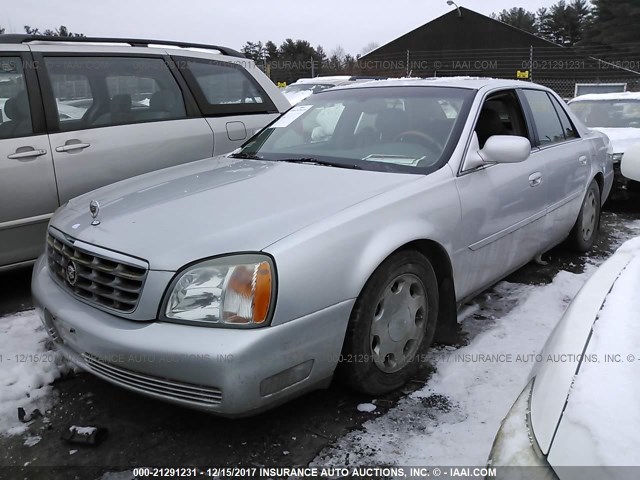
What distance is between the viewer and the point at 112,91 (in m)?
4.11

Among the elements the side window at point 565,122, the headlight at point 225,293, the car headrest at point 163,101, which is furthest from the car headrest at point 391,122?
the car headrest at point 163,101

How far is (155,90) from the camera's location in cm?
434

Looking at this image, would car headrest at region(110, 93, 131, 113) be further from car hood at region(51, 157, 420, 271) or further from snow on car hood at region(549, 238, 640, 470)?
snow on car hood at region(549, 238, 640, 470)

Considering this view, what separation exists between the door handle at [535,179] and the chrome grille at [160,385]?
8.15 ft

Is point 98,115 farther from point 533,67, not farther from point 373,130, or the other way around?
point 533,67

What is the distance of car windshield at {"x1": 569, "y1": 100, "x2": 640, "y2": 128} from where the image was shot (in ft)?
25.6

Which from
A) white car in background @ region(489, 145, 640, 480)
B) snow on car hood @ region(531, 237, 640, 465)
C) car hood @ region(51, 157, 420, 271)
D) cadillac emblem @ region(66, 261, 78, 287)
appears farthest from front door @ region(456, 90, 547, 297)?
cadillac emblem @ region(66, 261, 78, 287)

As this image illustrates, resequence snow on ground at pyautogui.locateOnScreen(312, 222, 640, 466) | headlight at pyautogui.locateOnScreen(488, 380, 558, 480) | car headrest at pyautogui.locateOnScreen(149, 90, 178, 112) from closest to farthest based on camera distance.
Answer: headlight at pyautogui.locateOnScreen(488, 380, 558, 480) < snow on ground at pyautogui.locateOnScreen(312, 222, 640, 466) < car headrest at pyautogui.locateOnScreen(149, 90, 178, 112)

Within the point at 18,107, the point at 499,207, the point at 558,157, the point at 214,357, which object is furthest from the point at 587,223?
the point at 18,107

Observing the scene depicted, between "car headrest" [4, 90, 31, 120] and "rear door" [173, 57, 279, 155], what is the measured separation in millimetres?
1276

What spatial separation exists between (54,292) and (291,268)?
121 cm

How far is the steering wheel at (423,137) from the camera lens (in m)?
A: 2.99

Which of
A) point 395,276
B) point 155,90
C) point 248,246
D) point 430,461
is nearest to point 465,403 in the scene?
point 430,461

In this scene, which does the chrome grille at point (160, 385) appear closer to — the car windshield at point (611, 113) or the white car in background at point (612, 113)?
the white car in background at point (612, 113)
